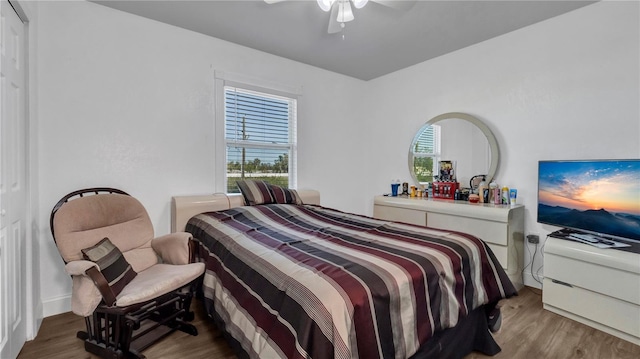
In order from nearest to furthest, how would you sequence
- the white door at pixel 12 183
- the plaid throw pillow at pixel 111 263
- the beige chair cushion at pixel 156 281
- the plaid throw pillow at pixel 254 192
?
the white door at pixel 12 183, the beige chair cushion at pixel 156 281, the plaid throw pillow at pixel 111 263, the plaid throw pillow at pixel 254 192

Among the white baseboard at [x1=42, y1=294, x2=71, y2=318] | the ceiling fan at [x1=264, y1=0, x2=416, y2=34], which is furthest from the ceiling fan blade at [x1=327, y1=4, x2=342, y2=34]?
the white baseboard at [x1=42, y1=294, x2=71, y2=318]

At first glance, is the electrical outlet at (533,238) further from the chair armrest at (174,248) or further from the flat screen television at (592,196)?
the chair armrest at (174,248)

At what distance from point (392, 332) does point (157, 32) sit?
3120 millimetres

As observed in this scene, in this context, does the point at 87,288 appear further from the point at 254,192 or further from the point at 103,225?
the point at 254,192

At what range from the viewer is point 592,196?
7.46 ft

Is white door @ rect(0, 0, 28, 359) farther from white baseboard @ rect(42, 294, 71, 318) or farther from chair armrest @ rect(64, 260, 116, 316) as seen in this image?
→ white baseboard @ rect(42, 294, 71, 318)

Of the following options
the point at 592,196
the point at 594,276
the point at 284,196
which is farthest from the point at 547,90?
the point at 284,196

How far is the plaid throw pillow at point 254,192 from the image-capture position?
116 inches

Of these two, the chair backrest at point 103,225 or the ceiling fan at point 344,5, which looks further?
the ceiling fan at point 344,5

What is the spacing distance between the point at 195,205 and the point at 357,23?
7.56 feet

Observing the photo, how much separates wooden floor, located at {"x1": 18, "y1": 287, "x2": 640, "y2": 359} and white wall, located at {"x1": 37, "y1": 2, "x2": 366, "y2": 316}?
18.0 inches

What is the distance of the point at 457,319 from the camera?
149cm

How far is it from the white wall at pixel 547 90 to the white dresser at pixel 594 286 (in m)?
0.56

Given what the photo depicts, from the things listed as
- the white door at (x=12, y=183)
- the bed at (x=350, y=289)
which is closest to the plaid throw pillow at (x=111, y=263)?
the white door at (x=12, y=183)
